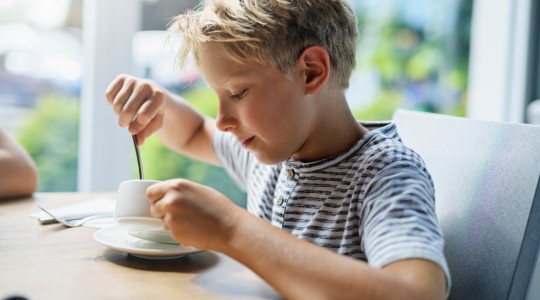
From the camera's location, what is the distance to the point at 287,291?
689 millimetres

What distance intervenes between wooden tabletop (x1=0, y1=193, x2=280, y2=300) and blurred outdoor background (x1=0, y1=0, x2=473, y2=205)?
63 centimetres

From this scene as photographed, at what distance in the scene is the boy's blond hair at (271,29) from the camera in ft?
2.96

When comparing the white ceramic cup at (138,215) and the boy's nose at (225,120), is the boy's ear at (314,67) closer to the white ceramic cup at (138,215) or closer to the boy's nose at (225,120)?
the boy's nose at (225,120)

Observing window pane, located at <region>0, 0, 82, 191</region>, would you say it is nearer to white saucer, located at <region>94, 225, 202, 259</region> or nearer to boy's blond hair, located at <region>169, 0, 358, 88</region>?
boy's blond hair, located at <region>169, 0, 358, 88</region>

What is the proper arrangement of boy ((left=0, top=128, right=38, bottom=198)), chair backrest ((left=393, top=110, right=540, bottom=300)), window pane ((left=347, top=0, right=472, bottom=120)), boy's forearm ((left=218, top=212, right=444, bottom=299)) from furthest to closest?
window pane ((left=347, top=0, right=472, bottom=120)) < boy ((left=0, top=128, right=38, bottom=198)) < chair backrest ((left=393, top=110, right=540, bottom=300)) < boy's forearm ((left=218, top=212, right=444, bottom=299))

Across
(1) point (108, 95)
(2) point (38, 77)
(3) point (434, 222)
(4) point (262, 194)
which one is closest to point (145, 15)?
(2) point (38, 77)

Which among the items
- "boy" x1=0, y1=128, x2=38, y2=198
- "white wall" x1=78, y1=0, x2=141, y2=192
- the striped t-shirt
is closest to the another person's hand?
the striped t-shirt

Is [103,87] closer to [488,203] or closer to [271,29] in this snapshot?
[271,29]

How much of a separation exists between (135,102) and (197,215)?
1.35 feet

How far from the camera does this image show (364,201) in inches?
32.3

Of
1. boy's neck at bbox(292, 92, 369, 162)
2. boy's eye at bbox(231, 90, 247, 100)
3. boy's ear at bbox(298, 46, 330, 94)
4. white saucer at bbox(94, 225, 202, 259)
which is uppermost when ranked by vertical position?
boy's ear at bbox(298, 46, 330, 94)

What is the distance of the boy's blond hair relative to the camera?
901mm

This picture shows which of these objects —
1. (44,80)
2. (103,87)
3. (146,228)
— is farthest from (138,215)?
(44,80)

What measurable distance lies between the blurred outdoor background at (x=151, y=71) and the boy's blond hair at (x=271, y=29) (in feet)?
1.62
